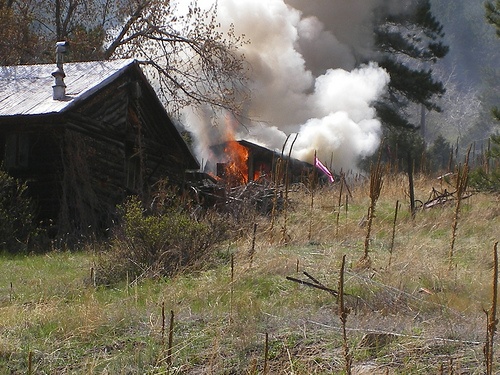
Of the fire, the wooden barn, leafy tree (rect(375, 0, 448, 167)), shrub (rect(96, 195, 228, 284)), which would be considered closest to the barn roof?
the wooden barn

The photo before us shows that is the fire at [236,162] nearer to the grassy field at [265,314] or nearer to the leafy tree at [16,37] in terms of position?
the leafy tree at [16,37]

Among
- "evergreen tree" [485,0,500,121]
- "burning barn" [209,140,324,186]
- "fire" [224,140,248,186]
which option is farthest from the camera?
"burning barn" [209,140,324,186]

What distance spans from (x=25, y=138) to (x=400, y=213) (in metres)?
7.69

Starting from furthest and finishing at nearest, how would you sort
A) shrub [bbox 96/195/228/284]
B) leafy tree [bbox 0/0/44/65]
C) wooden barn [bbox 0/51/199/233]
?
1. leafy tree [bbox 0/0/44/65]
2. wooden barn [bbox 0/51/199/233]
3. shrub [bbox 96/195/228/284]

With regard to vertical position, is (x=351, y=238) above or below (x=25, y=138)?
below

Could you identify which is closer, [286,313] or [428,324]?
[428,324]

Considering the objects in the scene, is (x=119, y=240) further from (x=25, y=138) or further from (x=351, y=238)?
(x=25, y=138)

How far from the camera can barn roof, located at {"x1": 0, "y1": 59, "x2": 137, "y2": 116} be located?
14992 millimetres

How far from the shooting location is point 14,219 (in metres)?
13.3

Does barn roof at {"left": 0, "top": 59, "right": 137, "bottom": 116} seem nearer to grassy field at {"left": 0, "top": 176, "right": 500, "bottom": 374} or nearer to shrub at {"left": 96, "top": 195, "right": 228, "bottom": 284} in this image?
grassy field at {"left": 0, "top": 176, "right": 500, "bottom": 374}

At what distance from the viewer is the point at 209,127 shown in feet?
93.8

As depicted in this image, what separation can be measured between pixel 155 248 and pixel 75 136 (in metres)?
6.19

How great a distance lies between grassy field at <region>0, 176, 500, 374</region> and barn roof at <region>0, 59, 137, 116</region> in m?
4.88

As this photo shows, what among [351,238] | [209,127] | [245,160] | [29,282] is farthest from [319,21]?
[29,282]
